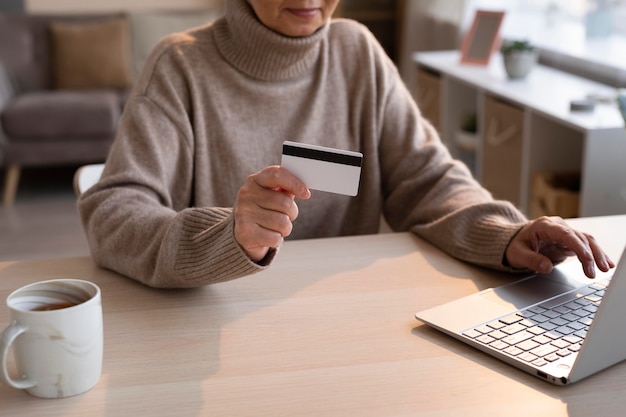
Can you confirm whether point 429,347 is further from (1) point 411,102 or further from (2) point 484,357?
(1) point 411,102

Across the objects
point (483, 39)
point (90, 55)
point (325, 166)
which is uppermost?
point (325, 166)

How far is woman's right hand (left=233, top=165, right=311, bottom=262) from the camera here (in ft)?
3.13

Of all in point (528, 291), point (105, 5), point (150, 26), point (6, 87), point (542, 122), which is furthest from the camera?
point (105, 5)

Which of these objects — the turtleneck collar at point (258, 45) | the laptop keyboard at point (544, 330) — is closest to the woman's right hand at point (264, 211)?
the laptop keyboard at point (544, 330)

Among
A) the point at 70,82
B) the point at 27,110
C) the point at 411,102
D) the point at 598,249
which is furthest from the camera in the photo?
the point at 70,82

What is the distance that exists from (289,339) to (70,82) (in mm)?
3808

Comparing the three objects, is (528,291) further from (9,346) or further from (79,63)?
(79,63)

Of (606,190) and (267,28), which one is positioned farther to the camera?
(606,190)

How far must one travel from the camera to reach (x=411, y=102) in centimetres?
159

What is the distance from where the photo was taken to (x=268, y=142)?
4.93 feet

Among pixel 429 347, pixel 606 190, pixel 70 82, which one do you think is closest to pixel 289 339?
pixel 429 347

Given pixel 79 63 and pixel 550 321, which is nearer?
pixel 550 321

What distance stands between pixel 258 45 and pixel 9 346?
78 cm

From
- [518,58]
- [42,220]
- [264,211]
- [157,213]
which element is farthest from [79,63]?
[264,211]
